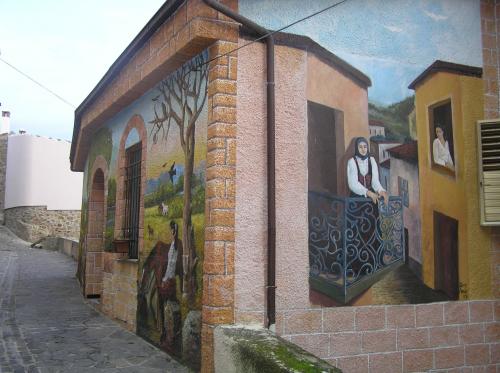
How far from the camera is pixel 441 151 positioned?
5414mm

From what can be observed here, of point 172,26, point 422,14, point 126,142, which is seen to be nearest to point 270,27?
point 172,26

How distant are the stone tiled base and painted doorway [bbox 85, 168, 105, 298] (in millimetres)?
6475

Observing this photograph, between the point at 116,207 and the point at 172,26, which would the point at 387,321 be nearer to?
the point at 172,26

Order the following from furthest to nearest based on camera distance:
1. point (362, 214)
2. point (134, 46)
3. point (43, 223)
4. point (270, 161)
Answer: point (43, 223) < point (134, 46) < point (362, 214) < point (270, 161)

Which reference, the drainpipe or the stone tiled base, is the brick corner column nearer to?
the drainpipe

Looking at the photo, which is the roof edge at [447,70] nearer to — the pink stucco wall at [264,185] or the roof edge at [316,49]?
the roof edge at [316,49]

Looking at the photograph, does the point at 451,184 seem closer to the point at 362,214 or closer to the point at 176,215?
the point at 362,214

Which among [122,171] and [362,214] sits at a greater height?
[122,171]

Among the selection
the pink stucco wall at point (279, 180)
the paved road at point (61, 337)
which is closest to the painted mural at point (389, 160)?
the pink stucco wall at point (279, 180)

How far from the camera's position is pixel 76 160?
39.7 feet

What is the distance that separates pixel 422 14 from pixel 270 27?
1884 millimetres

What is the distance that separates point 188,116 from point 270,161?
120 cm

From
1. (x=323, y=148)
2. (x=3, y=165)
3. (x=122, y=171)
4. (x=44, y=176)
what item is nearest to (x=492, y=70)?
(x=323, y=148)

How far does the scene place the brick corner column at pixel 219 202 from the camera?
14.3ft
